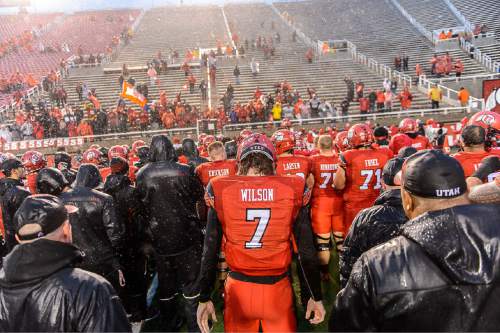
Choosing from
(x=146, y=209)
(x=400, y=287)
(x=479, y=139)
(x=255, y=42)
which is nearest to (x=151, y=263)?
(x=146, y=209)

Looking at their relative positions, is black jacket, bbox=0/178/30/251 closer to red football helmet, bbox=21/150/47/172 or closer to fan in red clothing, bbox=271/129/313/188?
red football helmet, bbox=21/150/47/172

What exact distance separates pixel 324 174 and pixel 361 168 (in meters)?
0.59

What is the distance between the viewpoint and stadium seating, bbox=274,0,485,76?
3016 centimetres

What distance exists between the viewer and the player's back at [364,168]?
511cm

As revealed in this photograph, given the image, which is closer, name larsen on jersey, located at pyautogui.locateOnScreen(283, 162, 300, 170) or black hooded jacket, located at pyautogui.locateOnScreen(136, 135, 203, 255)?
black hooded jacket, located at pyautogui.locateOnScreen(136, 135, 203, 255)

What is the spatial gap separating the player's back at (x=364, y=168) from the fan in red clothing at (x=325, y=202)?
40cm

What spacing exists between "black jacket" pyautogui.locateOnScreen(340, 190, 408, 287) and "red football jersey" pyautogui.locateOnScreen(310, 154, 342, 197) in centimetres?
265

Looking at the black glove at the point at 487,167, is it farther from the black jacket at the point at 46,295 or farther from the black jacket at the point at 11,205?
the black jacket at the point at 11,205

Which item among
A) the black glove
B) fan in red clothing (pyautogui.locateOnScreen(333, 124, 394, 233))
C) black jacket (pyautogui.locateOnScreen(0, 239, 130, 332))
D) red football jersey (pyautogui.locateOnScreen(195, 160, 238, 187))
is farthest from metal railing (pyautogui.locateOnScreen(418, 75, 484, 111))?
black jacket (pyautogui.locateOnScreen(0, 239, 130, 332))

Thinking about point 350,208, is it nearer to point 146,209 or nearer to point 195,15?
point 146,209

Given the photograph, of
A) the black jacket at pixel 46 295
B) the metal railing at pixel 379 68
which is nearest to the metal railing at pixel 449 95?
the metal railing at pixel 379 68

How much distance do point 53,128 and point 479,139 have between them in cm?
1934

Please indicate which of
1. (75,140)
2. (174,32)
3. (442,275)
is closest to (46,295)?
(442,275)

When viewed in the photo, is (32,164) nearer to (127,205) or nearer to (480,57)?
(127,205)
